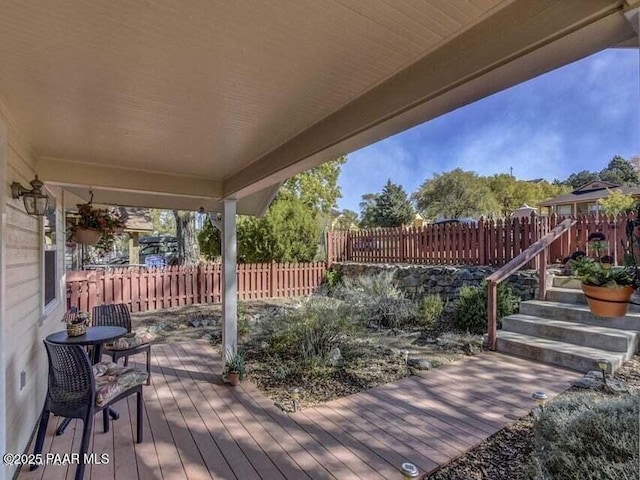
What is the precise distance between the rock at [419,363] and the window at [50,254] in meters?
3.97

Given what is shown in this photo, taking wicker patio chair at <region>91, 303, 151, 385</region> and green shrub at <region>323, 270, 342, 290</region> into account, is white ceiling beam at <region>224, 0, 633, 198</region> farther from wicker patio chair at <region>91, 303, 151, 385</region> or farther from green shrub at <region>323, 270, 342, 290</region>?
green shrub at <region>323, 270, 342, 290</region>

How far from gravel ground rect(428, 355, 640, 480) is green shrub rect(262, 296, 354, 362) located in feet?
6.61

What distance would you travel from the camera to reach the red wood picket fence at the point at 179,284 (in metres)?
7.26

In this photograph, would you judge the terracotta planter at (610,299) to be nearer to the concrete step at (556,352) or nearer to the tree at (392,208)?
the concrete step at (556,352)

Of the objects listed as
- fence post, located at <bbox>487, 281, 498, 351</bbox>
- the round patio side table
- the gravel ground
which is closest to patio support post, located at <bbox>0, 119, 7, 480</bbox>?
the round patio side table

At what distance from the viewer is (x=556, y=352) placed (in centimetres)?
400

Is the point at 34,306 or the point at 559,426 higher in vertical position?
the point at 34,306

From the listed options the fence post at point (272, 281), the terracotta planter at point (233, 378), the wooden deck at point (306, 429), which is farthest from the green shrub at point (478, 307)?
the fence post at point (272, 281)

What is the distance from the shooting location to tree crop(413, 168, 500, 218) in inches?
863

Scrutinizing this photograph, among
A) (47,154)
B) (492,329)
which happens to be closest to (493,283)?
(492,329)

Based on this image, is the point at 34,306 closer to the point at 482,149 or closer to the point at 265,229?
the point at 265,229

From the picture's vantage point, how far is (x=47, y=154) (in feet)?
10.3

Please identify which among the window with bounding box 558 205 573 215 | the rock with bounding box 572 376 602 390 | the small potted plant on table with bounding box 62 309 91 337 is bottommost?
the rock with bounding box 572 376 602 390

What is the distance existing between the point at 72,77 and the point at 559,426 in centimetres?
328
